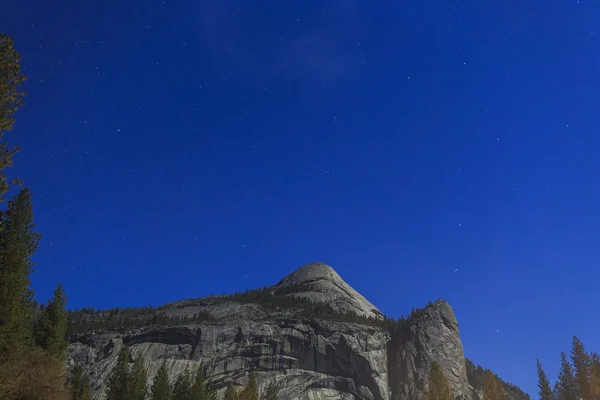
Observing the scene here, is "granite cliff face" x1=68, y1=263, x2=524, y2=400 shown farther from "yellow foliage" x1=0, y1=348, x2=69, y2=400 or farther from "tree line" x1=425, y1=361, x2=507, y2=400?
"yellow foliage" x1=0, y1=348, x2=69, y2=400

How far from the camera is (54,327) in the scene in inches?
2244

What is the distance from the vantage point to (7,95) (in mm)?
24797

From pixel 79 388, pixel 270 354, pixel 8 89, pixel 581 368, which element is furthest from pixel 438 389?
pixel 8 89

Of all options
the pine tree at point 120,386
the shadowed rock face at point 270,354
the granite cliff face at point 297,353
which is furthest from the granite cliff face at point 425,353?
the pine tree at point 120,386

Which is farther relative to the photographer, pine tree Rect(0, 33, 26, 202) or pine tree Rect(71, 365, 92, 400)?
pine tree Rect(71, 365, 92, 400)

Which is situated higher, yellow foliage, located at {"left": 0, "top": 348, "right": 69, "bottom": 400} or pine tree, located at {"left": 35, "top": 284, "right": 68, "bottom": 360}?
pine tree, located at {"left": 35, "top": 284, "right": 68, "bottom": 360}

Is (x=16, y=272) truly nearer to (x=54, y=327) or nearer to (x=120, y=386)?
(x=54, y=327)

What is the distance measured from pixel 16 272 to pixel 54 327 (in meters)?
15.7

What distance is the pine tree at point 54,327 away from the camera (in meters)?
56.2

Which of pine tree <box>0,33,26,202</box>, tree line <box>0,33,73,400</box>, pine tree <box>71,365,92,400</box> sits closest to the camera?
pine tree <box>0,33,26,202</box>

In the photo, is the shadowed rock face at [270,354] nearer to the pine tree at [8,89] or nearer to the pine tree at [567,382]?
the pine tree at [567,382]

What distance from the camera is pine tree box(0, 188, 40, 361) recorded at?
4197cm

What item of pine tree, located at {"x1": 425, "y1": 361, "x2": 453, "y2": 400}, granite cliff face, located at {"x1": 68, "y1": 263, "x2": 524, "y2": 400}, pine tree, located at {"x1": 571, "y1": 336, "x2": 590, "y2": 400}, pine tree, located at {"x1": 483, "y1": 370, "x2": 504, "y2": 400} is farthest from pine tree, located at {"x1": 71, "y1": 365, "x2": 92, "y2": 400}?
pine tree, located at {"x1": 571, "y1": 336, "x2": 590, "y2": 400}

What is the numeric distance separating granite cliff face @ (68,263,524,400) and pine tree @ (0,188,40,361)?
382 ft
